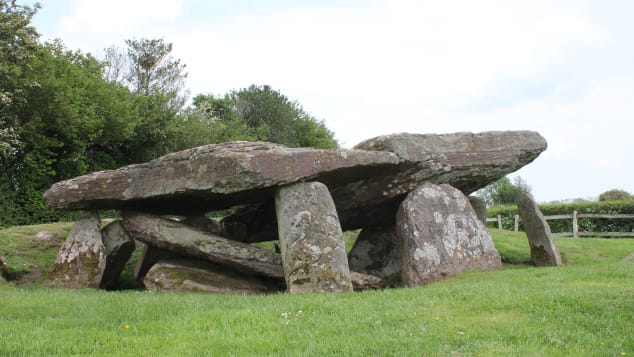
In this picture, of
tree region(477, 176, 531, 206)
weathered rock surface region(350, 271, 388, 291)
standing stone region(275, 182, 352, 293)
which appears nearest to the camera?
standing stone region(275, 182, 352, 293)

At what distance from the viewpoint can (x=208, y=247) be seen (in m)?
11.8

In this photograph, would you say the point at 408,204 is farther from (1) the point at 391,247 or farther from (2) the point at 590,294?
(2) the point at 590,294

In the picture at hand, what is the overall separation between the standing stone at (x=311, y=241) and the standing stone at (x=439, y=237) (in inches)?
72.9

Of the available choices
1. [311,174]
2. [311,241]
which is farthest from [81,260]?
[311,174]

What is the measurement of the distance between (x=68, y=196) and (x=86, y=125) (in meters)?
12.3

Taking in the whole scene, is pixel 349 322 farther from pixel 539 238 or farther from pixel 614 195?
pixel 614 195

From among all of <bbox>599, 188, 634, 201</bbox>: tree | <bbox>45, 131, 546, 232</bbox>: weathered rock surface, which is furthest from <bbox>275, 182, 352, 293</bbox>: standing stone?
<bbox>599, 188, 634, 201</bbox>: tree

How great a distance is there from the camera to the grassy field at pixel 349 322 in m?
5.79

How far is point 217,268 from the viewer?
12219 mm

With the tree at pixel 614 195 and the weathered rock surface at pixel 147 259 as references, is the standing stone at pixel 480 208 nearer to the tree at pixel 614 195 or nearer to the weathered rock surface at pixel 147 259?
the weathered rock surface at pixel 147 259

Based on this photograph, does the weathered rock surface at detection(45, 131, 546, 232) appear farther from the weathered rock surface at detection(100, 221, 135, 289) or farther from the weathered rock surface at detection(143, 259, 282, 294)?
the weathered rock surface at detection(143, 259, 282, 294)

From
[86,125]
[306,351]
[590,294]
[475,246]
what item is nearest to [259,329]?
[306,351]

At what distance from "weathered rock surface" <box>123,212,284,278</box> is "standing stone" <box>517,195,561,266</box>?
670 centimetres

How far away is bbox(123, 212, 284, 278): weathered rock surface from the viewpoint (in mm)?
11836
